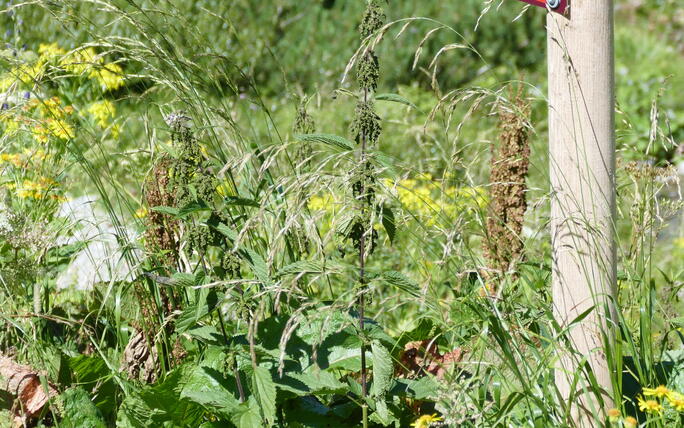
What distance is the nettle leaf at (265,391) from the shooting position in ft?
6.93

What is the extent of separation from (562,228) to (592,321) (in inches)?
9.4

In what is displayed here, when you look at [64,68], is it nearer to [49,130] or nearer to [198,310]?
[49,130]

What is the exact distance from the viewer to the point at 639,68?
23.9ft

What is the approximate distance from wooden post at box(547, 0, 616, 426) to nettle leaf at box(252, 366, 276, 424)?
0.69m

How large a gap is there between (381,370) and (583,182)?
683mm

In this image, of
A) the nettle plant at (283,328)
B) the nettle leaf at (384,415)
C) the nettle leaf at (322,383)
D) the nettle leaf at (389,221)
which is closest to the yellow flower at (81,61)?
the nettle plant at (283,328)

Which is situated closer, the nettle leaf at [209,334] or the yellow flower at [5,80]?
the nettle leaf at [209,334]

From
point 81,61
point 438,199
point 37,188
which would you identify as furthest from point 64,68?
point 438,199

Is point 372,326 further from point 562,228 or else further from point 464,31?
point 464,31

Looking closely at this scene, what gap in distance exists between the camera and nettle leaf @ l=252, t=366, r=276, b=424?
6.93ft

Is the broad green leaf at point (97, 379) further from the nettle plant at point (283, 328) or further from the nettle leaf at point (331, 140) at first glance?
the nettle leaf at point (331, 140)

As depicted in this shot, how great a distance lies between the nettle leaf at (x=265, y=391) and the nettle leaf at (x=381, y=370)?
24cm

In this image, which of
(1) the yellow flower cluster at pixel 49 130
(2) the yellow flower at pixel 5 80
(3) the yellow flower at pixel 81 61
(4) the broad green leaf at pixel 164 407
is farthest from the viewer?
(2) the yellow flower at pixel 5 80

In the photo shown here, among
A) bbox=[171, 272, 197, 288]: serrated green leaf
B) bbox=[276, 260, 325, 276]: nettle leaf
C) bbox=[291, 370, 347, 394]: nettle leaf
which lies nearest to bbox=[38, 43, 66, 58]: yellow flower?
bbox=[171, 272, 197, 288]: serrated green leaf
